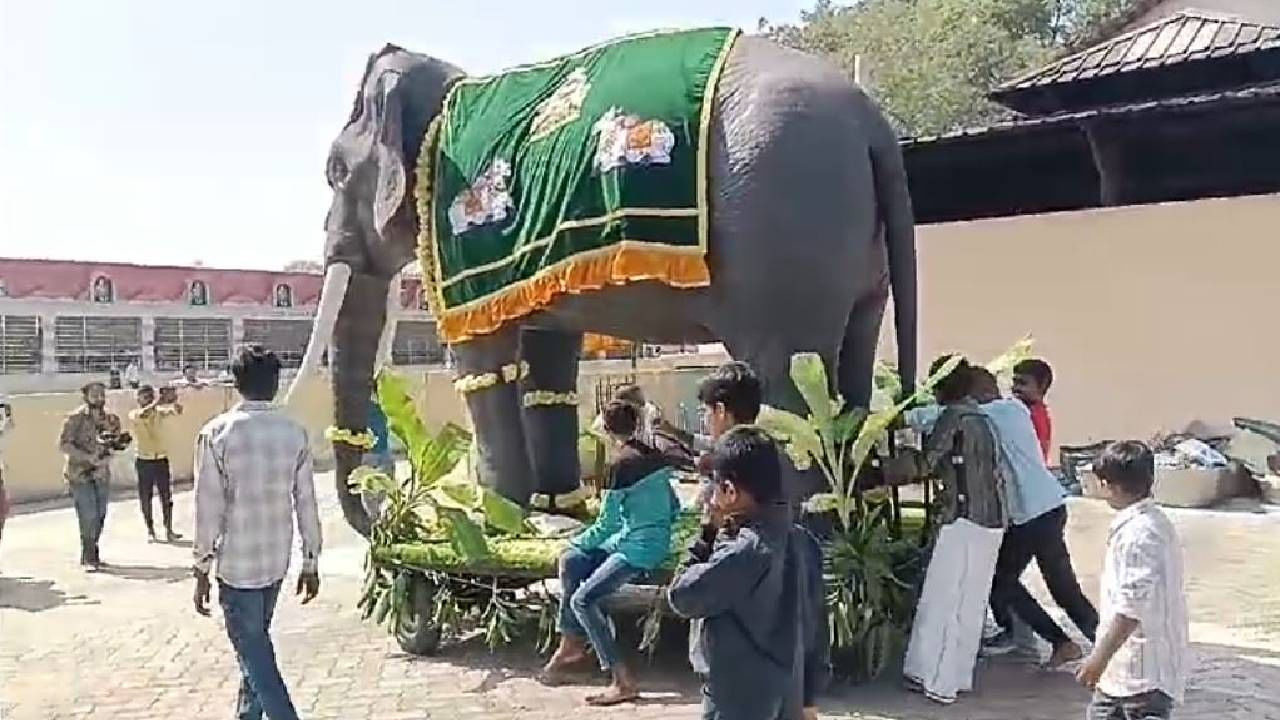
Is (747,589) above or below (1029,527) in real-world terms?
above

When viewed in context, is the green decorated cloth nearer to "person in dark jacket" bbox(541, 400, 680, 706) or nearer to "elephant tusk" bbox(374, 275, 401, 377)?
"elephant tusk" bbox(374, 275, 401, 377)

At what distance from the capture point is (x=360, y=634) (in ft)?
26.3

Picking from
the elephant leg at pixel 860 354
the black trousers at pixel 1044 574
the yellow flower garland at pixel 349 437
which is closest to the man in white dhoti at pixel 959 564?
the black trousers at pixel 1044 574

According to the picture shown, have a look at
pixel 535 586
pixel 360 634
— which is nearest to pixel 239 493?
pixel 535 586

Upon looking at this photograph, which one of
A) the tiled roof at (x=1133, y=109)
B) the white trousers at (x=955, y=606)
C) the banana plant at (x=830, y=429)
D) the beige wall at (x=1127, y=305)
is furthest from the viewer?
the beige wall at (x=1127, y=305)

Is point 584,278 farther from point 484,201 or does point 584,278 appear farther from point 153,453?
point 153,453

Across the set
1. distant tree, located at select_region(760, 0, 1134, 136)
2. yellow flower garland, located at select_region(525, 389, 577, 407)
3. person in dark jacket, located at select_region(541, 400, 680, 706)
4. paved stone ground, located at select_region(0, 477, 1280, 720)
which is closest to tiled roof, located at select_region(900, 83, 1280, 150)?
paved stone ground, located at select_region(0, 477, 1280, 720)

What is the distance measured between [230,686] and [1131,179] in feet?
35.6

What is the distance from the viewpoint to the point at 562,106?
7.37m

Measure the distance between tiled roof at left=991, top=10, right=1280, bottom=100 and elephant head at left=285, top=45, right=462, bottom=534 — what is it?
9734 mm

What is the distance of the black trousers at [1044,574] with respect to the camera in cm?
673

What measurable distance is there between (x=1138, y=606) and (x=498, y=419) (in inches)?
188

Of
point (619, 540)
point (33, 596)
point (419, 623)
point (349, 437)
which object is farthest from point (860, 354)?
point (33, 596)

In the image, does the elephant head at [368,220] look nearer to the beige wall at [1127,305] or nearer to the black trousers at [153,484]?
the black trousers at [153,484]
